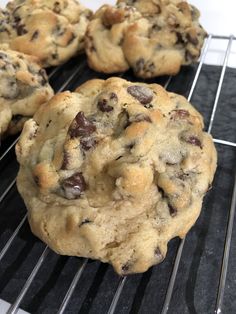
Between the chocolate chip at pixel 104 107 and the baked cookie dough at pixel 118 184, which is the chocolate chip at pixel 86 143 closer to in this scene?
the baked cookie dough at pixel 118 184

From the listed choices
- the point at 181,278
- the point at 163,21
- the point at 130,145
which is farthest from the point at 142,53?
the point at 181,278

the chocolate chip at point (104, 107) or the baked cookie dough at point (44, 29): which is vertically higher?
the chocolate chip at point (104, 107)

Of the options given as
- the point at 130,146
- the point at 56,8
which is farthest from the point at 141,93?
the point at 56,8

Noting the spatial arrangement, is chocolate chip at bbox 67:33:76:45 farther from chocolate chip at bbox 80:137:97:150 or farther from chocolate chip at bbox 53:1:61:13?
chocolate chip at bbox 80:137:97:150

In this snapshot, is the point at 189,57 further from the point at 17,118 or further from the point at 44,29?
the point at 17,118

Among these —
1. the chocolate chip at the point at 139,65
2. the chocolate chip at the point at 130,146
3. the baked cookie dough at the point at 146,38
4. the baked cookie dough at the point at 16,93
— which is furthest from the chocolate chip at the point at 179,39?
the chocolate chip at the point at 130,146

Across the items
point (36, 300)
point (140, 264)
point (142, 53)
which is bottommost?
point (36, 300)

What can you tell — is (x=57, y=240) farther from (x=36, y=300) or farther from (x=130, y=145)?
(x=130, y=145)

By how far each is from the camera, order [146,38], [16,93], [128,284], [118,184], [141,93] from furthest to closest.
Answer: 1. [146,38]
2. [16,93]
3. [141,93]
4. [128,284]
5. [118,184]
